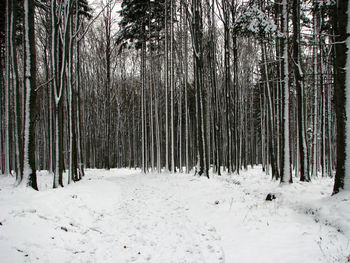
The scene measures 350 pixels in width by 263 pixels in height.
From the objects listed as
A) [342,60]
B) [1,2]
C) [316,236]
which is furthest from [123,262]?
[1,2]

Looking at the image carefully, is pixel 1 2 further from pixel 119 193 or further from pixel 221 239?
pixel 221 239

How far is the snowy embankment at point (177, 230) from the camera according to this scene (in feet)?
12.6

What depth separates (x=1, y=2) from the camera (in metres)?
14.2

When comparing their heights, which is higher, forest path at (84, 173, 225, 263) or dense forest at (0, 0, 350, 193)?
dense forest at (0, 0, 350, 193)

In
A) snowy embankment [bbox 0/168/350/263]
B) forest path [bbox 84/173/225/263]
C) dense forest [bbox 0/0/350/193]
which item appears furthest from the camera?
dense forest [bbox 0/0/350/193]

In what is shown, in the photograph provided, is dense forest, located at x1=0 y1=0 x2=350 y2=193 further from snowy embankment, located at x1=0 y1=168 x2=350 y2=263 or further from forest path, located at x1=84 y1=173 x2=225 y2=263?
forest path, located at x1=84 y1=173 x2=225 y2=263

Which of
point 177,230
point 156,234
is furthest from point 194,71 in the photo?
point 156,234

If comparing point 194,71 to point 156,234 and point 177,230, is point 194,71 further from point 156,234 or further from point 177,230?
point 156,234

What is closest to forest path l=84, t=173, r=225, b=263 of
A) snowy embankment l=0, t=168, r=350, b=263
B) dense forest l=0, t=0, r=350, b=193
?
snowy embankment l=0, t=168, r=350, b=263

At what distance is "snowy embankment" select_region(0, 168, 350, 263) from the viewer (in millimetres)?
3844

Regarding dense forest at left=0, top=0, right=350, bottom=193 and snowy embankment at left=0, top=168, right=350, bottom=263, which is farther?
dense forest at left=0, top=0, right=350, bottom=193

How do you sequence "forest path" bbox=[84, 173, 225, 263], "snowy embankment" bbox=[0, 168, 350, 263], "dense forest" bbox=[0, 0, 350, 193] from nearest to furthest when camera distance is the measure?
A: "snowy embankment" bbox=[0, 168, 350, 263] → "forest path" bbox=[84, 173, 225, 263] → "dense forest" bbox=[0, 0, 350, 193]

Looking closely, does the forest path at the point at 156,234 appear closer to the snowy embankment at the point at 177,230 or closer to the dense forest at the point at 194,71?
the snowy embankment at the point at 177,230

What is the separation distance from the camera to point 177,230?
5.44 meters
